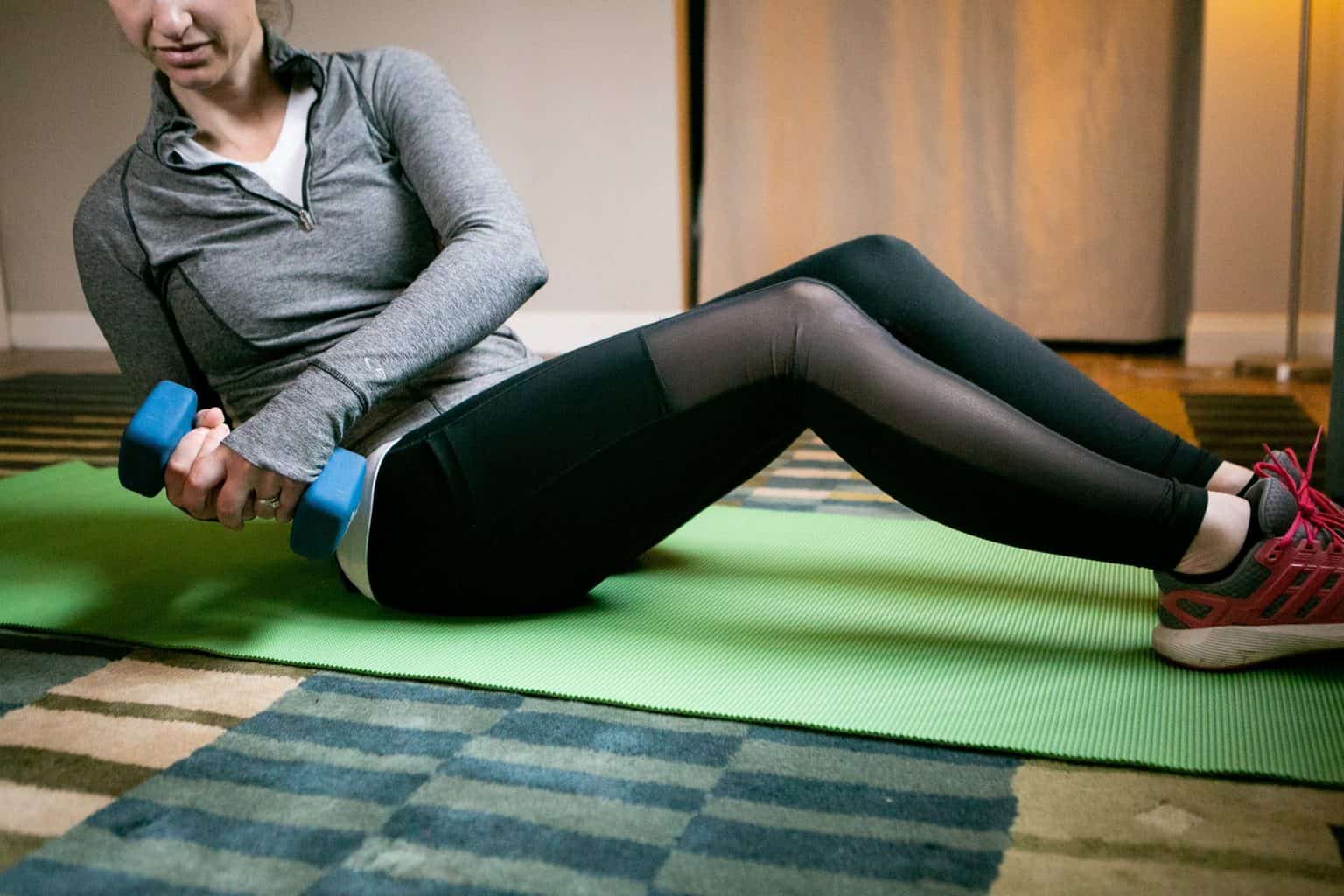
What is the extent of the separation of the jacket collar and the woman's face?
3 centimetres

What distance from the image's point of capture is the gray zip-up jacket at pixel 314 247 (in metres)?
1.19

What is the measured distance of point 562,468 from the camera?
3.56ft

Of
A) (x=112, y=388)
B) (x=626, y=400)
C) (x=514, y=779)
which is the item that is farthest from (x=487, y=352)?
(x=112, y=388)

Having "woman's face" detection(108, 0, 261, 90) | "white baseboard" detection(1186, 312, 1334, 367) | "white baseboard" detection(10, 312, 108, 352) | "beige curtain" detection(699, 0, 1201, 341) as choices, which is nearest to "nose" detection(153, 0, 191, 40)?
"woman's face" detection(108, 0, 261, 90)

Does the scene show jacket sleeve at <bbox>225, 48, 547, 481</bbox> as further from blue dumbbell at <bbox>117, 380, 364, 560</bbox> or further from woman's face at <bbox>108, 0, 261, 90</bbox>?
woman's face at <bbox>108, 0, 261, 90</bbox>

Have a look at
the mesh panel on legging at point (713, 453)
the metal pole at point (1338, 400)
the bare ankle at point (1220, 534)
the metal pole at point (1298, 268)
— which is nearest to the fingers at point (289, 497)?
the mesh panel on legging at point (713, 453)

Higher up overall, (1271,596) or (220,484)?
(220,484)

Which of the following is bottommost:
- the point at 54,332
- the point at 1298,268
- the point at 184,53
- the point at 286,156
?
the point at 54,332

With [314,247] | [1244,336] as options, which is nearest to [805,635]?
[314,247]

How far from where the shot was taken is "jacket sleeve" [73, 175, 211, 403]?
4.03 feet

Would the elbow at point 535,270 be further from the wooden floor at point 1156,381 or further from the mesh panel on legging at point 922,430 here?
the wooden floor at point 1156,381

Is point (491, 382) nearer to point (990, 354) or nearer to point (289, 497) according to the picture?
point (289, 497)

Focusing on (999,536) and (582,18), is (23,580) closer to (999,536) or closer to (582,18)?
(999,536)

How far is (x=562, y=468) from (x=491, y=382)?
0.71 ft
